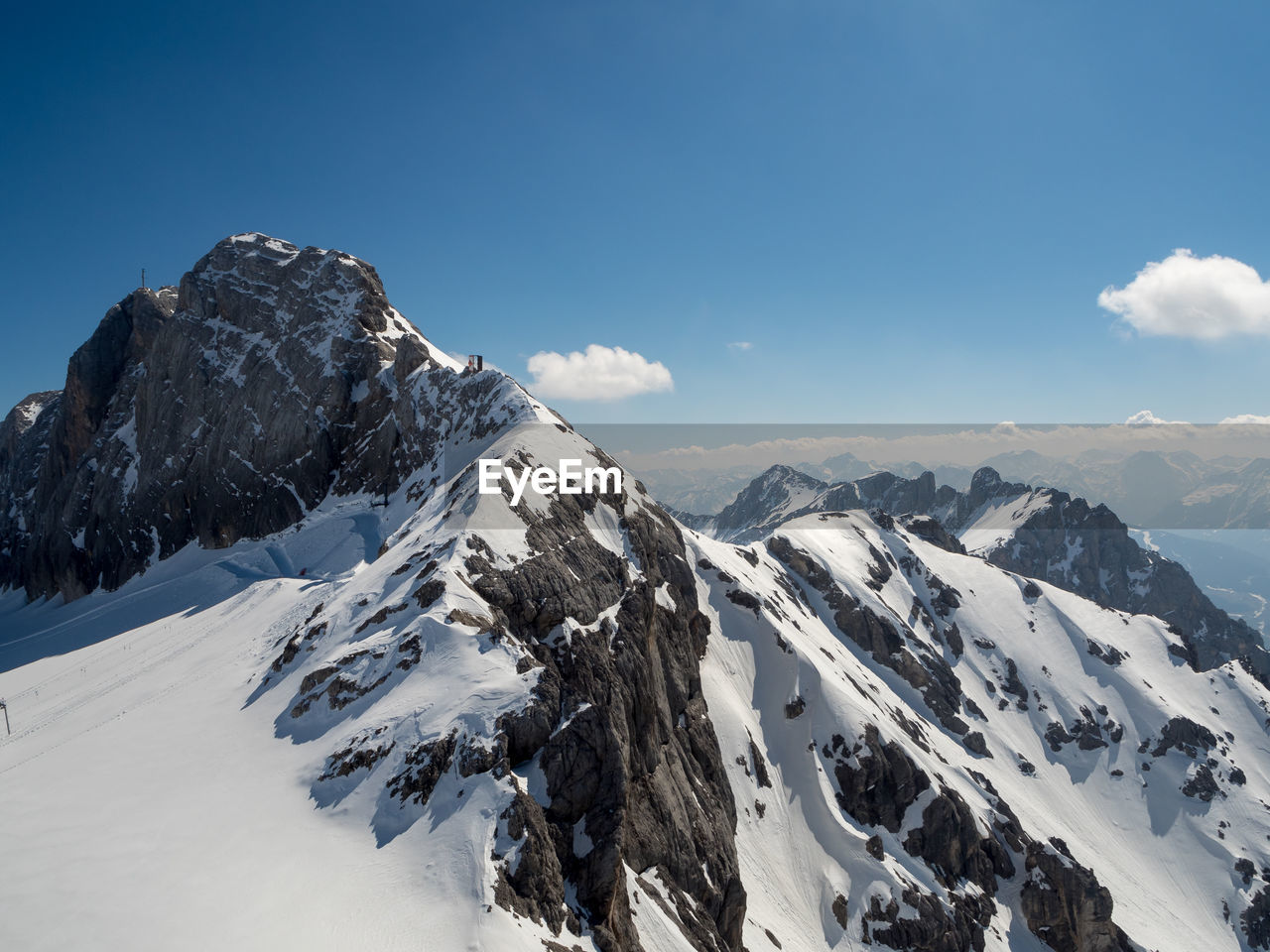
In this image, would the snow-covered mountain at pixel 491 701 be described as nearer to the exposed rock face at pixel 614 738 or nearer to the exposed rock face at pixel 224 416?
the exposed rock face at pixel 614 738

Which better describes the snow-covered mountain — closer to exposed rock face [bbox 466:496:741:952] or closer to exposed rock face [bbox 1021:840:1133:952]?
exposed rock face [bbox 466:496:741:952]

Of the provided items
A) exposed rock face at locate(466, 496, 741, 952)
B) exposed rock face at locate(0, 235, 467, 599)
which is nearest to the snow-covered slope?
exposed rock face at locate(466, 496, 741, 952)

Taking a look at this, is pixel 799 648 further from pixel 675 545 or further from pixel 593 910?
pixel 593 910

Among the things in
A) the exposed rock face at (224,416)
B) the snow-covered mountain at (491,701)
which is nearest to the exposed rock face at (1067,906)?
the snow-covered mountain at (491,701)

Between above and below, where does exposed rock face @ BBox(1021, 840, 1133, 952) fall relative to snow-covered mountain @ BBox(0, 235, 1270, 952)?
below

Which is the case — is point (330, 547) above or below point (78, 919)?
above

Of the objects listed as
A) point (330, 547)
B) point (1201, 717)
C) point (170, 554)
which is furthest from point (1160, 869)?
point (170, 554)
